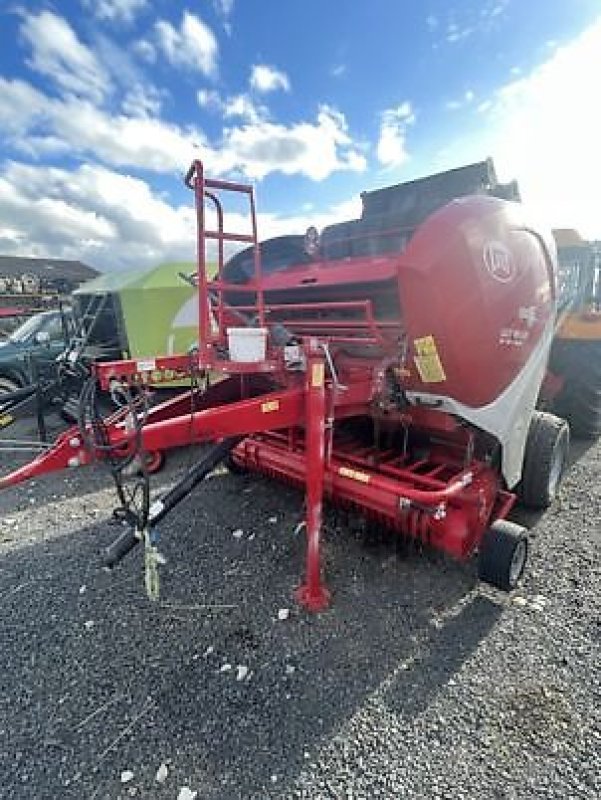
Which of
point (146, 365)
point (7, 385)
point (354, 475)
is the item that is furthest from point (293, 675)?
point (7, 385)

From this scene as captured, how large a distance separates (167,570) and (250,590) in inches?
26.5

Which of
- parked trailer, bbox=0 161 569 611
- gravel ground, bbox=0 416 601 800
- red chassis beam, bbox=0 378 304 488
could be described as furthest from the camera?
parked trailer, bbox=0 161 569 611

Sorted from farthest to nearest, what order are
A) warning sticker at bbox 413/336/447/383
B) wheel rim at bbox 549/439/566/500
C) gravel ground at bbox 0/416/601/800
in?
wheel rim at bbox 549/439/566/500
warning sticker at bbox 413/336/447/383
gravel ground at bbox 0/416/601/800

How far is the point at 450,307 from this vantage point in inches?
101

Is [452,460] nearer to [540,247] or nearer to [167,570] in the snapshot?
[540,247]

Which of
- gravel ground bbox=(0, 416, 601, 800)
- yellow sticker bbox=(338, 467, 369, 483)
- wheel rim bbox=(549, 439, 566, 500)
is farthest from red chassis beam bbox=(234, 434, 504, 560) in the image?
wheel rim bbox=(549, 439, 566, 500)

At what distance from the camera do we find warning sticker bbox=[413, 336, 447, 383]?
268 cm

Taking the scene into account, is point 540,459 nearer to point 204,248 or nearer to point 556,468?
point 556,468

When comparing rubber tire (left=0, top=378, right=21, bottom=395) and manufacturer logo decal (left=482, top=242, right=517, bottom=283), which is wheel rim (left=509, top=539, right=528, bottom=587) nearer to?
manufacturer logo decal (left=482, top=242, right=517, bottom=283)

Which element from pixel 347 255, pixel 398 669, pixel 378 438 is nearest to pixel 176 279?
pixel 347 255

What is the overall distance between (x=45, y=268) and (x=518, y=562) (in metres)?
38.1

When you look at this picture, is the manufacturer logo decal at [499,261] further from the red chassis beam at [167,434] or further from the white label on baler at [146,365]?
the white label on baler at [146,365]

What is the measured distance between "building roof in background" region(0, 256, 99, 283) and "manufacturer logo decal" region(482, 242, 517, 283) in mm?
31892

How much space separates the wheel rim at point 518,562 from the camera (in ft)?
9.20
